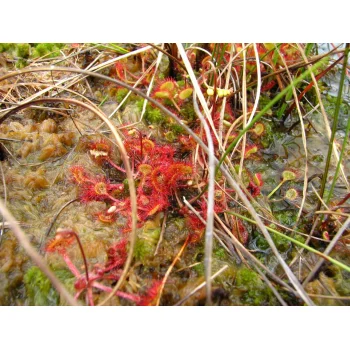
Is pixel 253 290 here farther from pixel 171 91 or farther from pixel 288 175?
pixel 171 91

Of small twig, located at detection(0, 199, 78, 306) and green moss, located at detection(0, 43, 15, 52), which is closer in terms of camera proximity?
small twig, located at detection(0, 199, 78, 306)

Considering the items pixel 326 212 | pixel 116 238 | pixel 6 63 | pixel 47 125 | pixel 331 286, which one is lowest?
pixel 331 286

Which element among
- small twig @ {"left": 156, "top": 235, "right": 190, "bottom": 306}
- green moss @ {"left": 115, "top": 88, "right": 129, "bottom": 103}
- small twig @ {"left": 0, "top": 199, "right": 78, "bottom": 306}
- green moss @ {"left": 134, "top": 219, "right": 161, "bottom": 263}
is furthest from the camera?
green moss @ {"left": 115, "top": 88, "right": 129, "bottom": 103}

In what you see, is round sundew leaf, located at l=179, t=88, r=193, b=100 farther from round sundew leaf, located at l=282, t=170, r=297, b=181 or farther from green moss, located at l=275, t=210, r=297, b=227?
green moss, located at l=275, t=210, r=297, b=227

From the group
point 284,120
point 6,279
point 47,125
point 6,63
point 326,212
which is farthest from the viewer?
point 6,63

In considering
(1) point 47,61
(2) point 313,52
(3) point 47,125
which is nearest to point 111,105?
(3) point 47,125

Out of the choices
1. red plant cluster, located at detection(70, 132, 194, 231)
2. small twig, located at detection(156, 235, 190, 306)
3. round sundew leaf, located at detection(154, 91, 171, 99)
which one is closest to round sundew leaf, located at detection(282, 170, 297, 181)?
red plant cluster, located at detection(70, 132, 194, 231)

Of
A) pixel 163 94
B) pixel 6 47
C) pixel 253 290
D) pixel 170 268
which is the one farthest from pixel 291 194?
pixel 6 47

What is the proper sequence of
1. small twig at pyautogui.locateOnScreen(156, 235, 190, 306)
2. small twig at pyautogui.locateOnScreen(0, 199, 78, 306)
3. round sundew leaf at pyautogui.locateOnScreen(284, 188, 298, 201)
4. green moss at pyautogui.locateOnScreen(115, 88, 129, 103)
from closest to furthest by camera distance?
small twig at pyautogui.locateOnScreen(0, 199, 78, 306)
small twig at pyautogui.locateOnScreen(156, 235, 190, 306)
round sundew leaf at pyautogui.locateOnScreen(284, 188, 298, 201)
green moss at pyautogui.locateOnScreen(115, 88, 129, 103)
